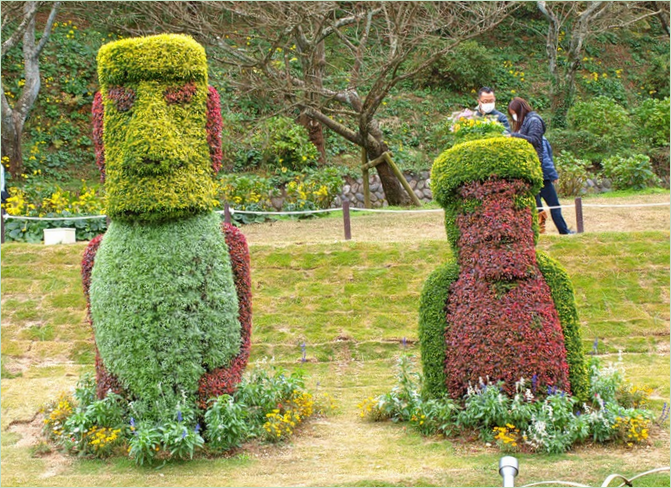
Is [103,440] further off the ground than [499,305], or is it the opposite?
[499,305]

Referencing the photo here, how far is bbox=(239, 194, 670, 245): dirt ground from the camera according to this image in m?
13.1

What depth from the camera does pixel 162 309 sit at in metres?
6.58

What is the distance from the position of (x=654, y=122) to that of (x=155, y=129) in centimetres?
1683

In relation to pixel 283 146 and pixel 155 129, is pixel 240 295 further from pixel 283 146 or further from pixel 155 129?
pixel 283 146

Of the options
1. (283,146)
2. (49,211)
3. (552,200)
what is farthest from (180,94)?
(283,146)

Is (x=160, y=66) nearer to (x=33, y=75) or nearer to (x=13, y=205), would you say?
(x=13, y=205)

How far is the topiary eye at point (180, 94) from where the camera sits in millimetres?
6832

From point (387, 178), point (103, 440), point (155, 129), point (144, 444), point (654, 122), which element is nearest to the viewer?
point (144, 444)

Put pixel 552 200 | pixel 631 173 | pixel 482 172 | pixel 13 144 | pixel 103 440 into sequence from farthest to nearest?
pixel 13 144 < pixel 631 173 < pixel 552 200 < pixel 482 172 < pixel 103 440

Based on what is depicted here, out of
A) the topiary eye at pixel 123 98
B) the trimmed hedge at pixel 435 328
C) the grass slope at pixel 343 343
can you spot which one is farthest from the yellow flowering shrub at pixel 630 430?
the topiary eye at pixel 123 98

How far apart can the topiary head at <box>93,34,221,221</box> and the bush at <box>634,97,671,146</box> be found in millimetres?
15815

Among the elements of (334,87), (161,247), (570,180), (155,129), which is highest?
(334,87)

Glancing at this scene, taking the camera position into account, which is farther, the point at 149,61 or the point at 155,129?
the point at 149,61

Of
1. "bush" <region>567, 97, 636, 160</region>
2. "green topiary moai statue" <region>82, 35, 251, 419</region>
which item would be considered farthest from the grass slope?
"bush" <region>567, 97, 636, 160</region>
